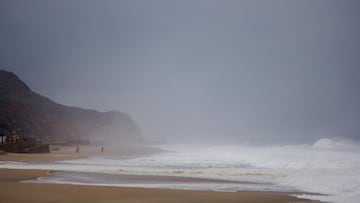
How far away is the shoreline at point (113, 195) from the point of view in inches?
506

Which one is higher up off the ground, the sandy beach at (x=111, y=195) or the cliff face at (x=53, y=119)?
the cliff face at (x=53, y=119)

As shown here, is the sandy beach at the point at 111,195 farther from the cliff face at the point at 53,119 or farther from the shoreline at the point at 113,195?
the cliff face at the point at 53,119

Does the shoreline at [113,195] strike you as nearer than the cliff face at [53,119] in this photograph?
Yes

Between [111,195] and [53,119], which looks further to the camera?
[53,119]

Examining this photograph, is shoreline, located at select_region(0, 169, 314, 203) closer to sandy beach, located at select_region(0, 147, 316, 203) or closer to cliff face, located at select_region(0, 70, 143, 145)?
sandy beach, located at select_region(0, 147, 316, 203)

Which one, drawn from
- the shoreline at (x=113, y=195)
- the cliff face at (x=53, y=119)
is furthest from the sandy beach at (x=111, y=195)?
the cliff face at (x=53, y=119)

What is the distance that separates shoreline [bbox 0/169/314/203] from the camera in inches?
506

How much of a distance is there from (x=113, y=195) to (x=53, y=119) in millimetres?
101338

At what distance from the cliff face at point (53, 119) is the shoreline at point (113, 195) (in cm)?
6378

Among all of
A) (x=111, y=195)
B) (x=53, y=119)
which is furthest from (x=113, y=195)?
(x=53, y=119)

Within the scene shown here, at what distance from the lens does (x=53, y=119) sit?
111m

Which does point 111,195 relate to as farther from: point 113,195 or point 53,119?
point 53,119

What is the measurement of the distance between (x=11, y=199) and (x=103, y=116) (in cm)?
Result: 14109

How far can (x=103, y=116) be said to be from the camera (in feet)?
498
